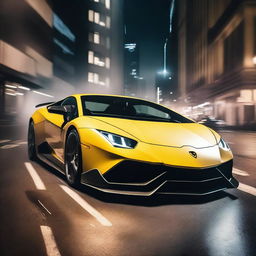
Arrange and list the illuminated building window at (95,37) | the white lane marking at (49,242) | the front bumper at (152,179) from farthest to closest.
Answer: the illuminated building window at (95,37) < the front bumper at (152,179) < the white lane marking at (49,242)

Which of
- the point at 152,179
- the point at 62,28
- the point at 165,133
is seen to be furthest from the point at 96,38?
the point at 152,179

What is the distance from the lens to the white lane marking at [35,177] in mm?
5066

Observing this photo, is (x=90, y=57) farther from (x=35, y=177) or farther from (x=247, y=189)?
(x=247, y=189)

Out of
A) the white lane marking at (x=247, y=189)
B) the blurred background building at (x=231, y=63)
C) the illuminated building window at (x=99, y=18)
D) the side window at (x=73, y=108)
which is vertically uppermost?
the illuminated building window at (x=99, y=18)

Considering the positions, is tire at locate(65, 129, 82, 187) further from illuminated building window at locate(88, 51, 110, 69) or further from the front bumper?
illuminated building window at locate(88, 51, 110, 69)

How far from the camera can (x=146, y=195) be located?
3.77 m

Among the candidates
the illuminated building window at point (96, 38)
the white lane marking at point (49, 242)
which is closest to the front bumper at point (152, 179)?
the white lane marking at point (49, 242)

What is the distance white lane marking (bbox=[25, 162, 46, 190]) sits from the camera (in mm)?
5066

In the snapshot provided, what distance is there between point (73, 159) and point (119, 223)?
1468mm

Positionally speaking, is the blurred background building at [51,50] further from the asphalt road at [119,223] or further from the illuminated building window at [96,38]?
the asphalt road at [119,223]

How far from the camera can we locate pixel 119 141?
4.04 m

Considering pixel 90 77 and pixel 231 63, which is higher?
pixel 90 77

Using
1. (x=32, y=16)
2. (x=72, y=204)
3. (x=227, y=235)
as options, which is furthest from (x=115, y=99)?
(x=32, y=16)

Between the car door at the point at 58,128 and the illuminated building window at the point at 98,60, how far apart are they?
70073 mm
